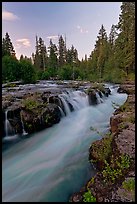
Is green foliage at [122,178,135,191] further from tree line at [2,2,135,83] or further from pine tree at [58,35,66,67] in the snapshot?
pine tree at [58,35,66,67]

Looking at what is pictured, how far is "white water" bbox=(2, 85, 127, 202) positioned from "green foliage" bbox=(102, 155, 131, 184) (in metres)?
0.95

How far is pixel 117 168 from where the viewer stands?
379cm

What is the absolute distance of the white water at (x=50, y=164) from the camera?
448 cm

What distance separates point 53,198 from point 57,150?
2.49m

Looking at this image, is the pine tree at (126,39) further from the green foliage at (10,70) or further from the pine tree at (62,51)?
the pine tree at (62,51)

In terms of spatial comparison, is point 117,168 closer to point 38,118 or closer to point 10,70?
point 38,118

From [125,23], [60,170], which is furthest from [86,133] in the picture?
[125,23]

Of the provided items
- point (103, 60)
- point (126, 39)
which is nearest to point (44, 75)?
point (103, 60)

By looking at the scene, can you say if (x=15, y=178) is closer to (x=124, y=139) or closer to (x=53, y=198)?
(x=53, y=198)

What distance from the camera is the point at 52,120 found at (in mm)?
8633

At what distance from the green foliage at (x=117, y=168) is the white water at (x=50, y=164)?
95 cm

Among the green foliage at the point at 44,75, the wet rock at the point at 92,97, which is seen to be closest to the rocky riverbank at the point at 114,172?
the wet rock at the point at 92,97

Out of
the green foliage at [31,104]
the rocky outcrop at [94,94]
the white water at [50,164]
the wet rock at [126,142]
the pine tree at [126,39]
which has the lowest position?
the white water at [50,164]

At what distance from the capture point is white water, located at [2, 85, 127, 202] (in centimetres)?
448
